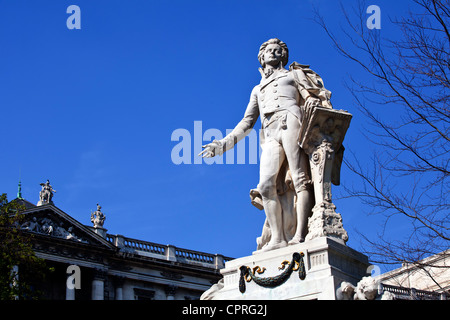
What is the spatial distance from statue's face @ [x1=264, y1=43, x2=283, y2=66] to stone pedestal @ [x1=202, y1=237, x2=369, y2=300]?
2922mm

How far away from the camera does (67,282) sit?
147 ft

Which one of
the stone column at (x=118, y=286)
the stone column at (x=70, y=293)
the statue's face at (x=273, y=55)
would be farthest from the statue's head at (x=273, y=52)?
the stone column at (x=118, y=286)

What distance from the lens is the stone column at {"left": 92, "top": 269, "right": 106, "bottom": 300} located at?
44875 mm

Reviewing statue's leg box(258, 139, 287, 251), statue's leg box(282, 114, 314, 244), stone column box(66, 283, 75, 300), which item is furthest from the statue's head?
stone column box(66, 283, 75, 300)

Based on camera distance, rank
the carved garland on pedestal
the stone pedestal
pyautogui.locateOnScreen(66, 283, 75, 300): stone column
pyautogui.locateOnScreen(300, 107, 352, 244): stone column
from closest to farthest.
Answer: the stone pedestal → the carved garland on pedestal → pyautogui.locateOnScreen(300, 107, 352, 244): stone column → pyautogui.locateOnScreen(66, 283, 75, 300): stone column

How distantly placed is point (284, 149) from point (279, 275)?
1.85 meters

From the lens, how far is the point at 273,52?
35.6 ft

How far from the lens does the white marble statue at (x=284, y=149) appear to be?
9.92 metres

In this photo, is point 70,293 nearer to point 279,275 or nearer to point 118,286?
point 118,286

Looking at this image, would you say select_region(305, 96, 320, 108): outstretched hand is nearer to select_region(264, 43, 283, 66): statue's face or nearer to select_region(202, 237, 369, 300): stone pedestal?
select_region(264, 43, 283, 66): statue's face

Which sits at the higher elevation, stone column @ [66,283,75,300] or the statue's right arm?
stone column @ [66,283,75,300]

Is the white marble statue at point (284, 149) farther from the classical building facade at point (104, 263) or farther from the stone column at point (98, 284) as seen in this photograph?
the stone column at point (98, 284)
